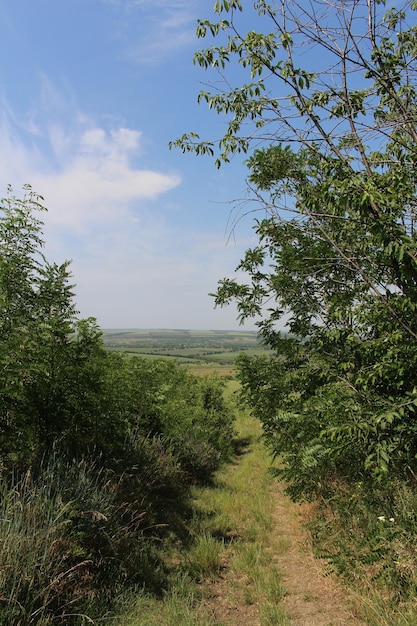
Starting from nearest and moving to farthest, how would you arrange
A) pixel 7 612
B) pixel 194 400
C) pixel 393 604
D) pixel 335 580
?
pixel 7 612 < pixel 393 604 < pixel 335 580 < pixel 194 400

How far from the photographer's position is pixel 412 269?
3.46 m

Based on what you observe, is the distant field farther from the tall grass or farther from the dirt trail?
the dirt trail

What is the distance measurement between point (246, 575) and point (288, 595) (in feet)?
2.25

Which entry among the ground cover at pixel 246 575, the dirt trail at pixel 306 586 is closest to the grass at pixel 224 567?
the ground cover at pixel 246 575

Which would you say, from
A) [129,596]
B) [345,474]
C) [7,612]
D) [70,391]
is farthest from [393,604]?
[70,391]

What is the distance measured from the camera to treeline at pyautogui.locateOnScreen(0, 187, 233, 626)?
345 cm

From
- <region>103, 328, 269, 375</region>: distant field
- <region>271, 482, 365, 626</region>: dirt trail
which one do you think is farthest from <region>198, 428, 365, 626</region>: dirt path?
<region>103, 328, 269, 375</region>: distant field

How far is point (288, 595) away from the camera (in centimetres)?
430

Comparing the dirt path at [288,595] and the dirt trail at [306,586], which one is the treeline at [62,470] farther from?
the dirt trail at [306,586]

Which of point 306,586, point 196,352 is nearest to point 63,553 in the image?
point 306,586

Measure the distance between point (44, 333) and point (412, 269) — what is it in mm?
4553

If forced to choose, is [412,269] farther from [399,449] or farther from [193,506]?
[193,506]

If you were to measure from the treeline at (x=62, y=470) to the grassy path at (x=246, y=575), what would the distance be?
42 centimetres

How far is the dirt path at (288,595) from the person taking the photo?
12.3 ft
